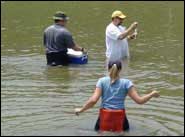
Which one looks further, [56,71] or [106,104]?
[56,71]

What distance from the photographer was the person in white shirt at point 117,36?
15219 millimetres

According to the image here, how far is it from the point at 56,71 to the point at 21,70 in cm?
97

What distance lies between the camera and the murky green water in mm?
10523

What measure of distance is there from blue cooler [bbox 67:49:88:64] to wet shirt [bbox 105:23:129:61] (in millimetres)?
1021

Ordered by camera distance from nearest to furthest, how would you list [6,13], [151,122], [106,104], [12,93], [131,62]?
[106,104], [151,122], [12,93], [131,62], [6,13]

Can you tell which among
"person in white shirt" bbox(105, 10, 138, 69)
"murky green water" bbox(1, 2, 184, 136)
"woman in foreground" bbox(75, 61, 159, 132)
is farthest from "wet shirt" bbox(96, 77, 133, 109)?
"person in white shirt" bbox(105, 10, 138, 69)

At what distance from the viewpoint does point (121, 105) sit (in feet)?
30.8

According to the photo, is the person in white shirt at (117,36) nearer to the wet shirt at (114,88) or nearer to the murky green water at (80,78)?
the murky green water at (80,78)

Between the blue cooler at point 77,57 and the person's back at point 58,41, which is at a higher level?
the person's back at point 58,41

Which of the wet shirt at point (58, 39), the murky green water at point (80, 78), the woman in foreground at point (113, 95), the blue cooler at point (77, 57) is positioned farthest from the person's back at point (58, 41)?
the woman in foreground at point (113, 95)

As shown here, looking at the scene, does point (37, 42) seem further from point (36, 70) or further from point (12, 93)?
point (12, 93)

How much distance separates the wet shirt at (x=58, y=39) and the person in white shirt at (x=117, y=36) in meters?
1.13

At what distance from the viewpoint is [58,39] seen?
637 inches

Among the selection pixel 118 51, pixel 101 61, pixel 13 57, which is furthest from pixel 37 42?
pixel 118 51
